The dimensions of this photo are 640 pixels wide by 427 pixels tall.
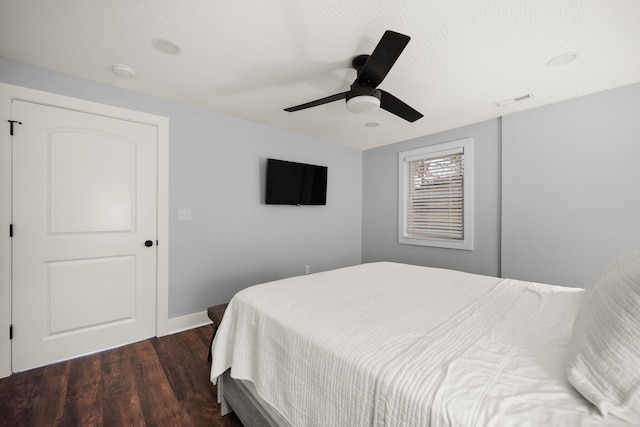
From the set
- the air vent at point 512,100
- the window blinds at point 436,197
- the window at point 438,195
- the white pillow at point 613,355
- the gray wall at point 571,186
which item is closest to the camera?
the white pillow at point 613,355

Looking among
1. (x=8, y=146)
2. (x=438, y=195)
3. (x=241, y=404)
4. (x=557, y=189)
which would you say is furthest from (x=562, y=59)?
(x=8, y=146)

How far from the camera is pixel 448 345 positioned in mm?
961

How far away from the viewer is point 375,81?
1.76 meters

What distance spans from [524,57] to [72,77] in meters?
3.51

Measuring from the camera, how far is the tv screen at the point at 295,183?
333cm

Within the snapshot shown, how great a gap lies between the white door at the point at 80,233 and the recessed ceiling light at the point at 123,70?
0.44 metres

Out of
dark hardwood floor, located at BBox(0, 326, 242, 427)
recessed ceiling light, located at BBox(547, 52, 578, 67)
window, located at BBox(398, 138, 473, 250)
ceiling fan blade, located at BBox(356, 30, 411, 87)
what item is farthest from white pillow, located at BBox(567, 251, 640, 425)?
window, located at BBox(398, 138, 473, 250)

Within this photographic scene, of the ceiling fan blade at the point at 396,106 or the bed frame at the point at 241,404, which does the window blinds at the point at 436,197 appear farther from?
the bed frame at the point at 241,404

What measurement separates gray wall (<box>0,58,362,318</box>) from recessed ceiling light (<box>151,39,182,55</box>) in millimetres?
894

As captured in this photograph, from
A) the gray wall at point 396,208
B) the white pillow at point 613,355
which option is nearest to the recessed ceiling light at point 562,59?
the gray wall at point 396,208

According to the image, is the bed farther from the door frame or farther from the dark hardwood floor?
the door frame

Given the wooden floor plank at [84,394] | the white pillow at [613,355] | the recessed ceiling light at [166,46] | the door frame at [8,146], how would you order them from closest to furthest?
the white pillow at [613,355] → the wooden floor plank at [84,394] → the recessed ceiling light at [166,46] → the door frame at [8,146]

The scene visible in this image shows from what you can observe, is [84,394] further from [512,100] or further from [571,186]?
[571,186]

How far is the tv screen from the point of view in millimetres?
3326
